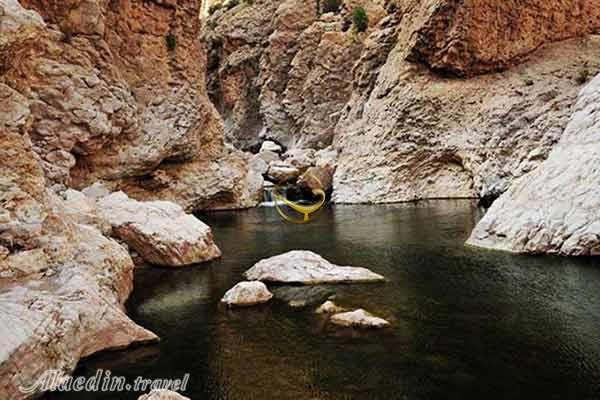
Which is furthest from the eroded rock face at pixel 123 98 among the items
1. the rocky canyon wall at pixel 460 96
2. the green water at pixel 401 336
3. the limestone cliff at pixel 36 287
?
the green water at pixel 401 336

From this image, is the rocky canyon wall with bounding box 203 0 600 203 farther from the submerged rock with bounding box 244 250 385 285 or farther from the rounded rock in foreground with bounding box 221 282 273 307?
the rounded rock in foreground with bounding box 221 282 273 307

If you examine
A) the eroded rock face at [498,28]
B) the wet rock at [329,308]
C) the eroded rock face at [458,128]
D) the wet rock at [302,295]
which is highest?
the eroded rock face at [498,28]

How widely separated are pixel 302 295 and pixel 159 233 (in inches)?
262

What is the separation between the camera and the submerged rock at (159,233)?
16562 millimetres

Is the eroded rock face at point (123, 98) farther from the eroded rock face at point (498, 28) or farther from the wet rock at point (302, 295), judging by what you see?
the eroded rock face at point (498, 28)

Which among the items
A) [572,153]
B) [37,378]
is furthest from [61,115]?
[572,153]

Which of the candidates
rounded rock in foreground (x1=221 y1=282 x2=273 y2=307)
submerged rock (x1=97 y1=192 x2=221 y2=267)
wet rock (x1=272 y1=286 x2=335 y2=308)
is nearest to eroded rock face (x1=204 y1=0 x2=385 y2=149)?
submerged rock (x1=97 y1=192 x2=221 y2=267)

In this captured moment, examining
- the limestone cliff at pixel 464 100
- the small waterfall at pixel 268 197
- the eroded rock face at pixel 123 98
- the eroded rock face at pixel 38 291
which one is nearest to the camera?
the eroded rock face at pixel 38 291

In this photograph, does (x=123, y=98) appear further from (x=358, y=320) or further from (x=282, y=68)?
(x=282, y=68)

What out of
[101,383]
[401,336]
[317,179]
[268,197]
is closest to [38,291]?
[101,383]

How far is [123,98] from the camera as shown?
28641 millimetres

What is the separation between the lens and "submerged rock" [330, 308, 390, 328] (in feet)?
31.7

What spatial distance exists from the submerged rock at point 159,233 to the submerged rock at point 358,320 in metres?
8.17

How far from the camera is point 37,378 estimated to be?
7363mm
